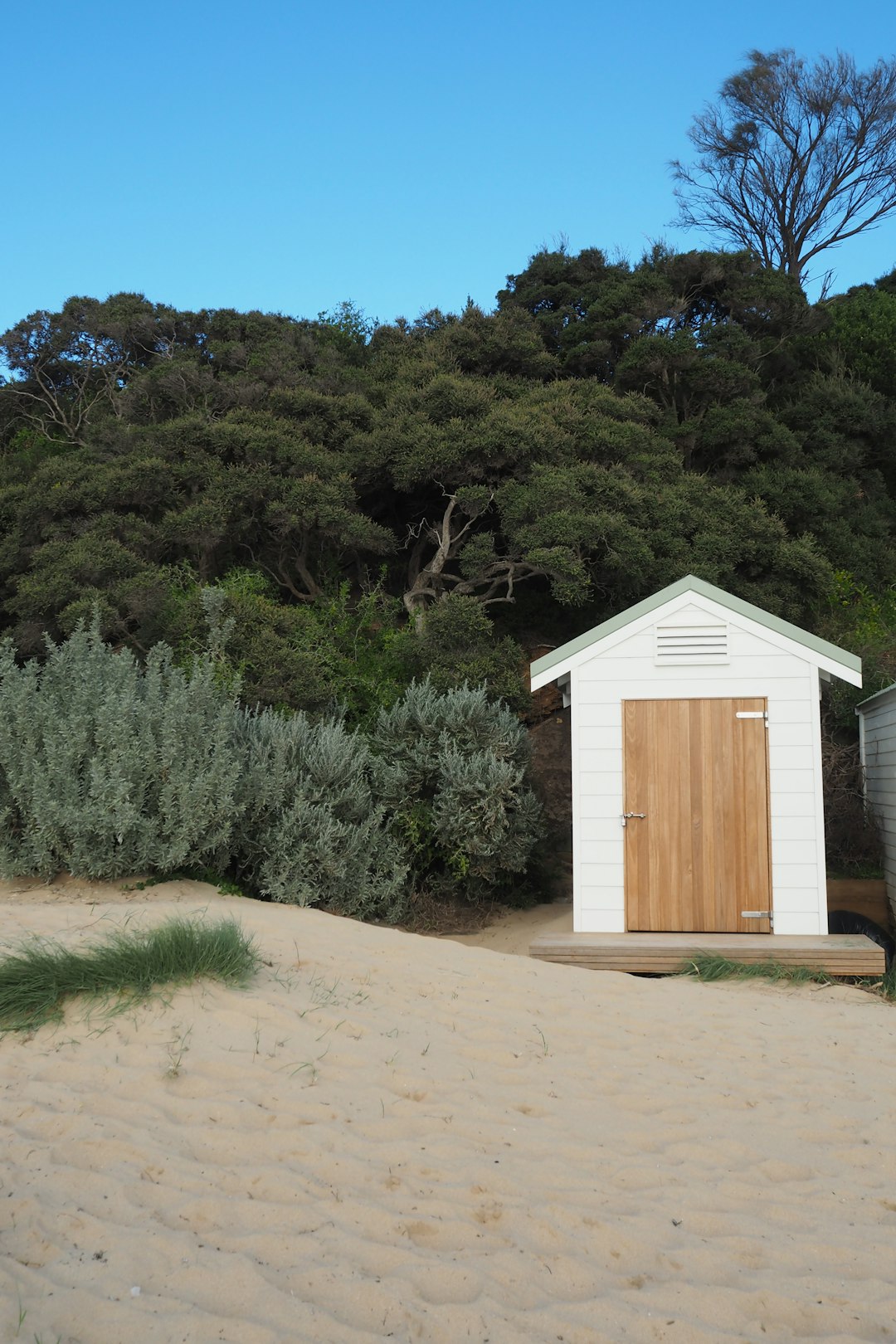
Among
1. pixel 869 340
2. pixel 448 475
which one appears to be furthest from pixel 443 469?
pixel 869 340

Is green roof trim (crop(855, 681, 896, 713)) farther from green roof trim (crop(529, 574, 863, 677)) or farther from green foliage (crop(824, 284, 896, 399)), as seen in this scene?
green foliage (crop(824, 284, 896, 399))

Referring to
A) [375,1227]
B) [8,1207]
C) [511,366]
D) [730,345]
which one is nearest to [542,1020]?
[375,1227]

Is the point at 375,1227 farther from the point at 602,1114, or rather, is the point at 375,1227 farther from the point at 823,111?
the point at 823,111

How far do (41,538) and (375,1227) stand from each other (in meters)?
14.6

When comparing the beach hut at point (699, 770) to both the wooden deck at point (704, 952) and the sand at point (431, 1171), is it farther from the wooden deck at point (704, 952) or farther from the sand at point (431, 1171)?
the sand at point (431, 1171)

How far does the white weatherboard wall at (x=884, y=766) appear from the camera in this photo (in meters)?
10.7

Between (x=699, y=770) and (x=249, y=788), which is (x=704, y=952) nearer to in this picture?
(x=699, y=770)

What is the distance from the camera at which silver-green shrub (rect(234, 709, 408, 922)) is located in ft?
30.3

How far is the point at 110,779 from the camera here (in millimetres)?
8242

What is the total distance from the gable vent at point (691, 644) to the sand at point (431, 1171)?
375cm

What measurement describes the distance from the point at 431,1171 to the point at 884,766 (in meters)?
8.86

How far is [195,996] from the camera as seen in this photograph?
16.1ft

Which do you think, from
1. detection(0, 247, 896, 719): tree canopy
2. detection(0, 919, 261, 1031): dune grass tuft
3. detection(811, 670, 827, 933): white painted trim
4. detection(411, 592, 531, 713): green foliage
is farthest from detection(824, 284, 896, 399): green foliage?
detection(0, 919, 261, 1031): dune grass tuft

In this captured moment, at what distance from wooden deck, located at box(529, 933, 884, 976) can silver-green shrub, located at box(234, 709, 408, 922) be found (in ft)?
6.82
